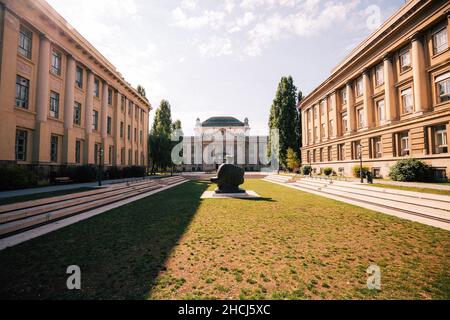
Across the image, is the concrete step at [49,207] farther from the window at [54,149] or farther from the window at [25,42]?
the window at [25,42]

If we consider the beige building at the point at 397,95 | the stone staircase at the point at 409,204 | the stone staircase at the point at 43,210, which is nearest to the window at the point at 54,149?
the stone staircase at the point at 43,210

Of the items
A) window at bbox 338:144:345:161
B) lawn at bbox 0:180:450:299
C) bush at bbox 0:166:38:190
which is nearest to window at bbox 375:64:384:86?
window at bbox 338:144:345:161

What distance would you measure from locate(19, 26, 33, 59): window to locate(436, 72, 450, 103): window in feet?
109

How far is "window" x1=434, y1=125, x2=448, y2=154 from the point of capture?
16359mm

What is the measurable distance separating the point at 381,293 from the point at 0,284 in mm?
5587

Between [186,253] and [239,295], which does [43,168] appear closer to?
[186,253]

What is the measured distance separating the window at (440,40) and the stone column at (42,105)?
107 ft

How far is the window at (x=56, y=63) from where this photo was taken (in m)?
19.1

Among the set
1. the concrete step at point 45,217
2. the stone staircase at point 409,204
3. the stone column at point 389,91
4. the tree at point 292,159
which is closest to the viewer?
the concrete step at point 45,217

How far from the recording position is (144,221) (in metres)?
7.17

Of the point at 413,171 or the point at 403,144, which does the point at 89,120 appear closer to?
the point at 413,171

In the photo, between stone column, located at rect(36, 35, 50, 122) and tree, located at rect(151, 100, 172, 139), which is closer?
stone column, located at rect(36, 35, 50, 122)

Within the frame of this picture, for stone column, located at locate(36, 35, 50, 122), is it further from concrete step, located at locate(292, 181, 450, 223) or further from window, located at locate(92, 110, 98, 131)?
concrete step, located at locate(292, 181, 450, 223)
